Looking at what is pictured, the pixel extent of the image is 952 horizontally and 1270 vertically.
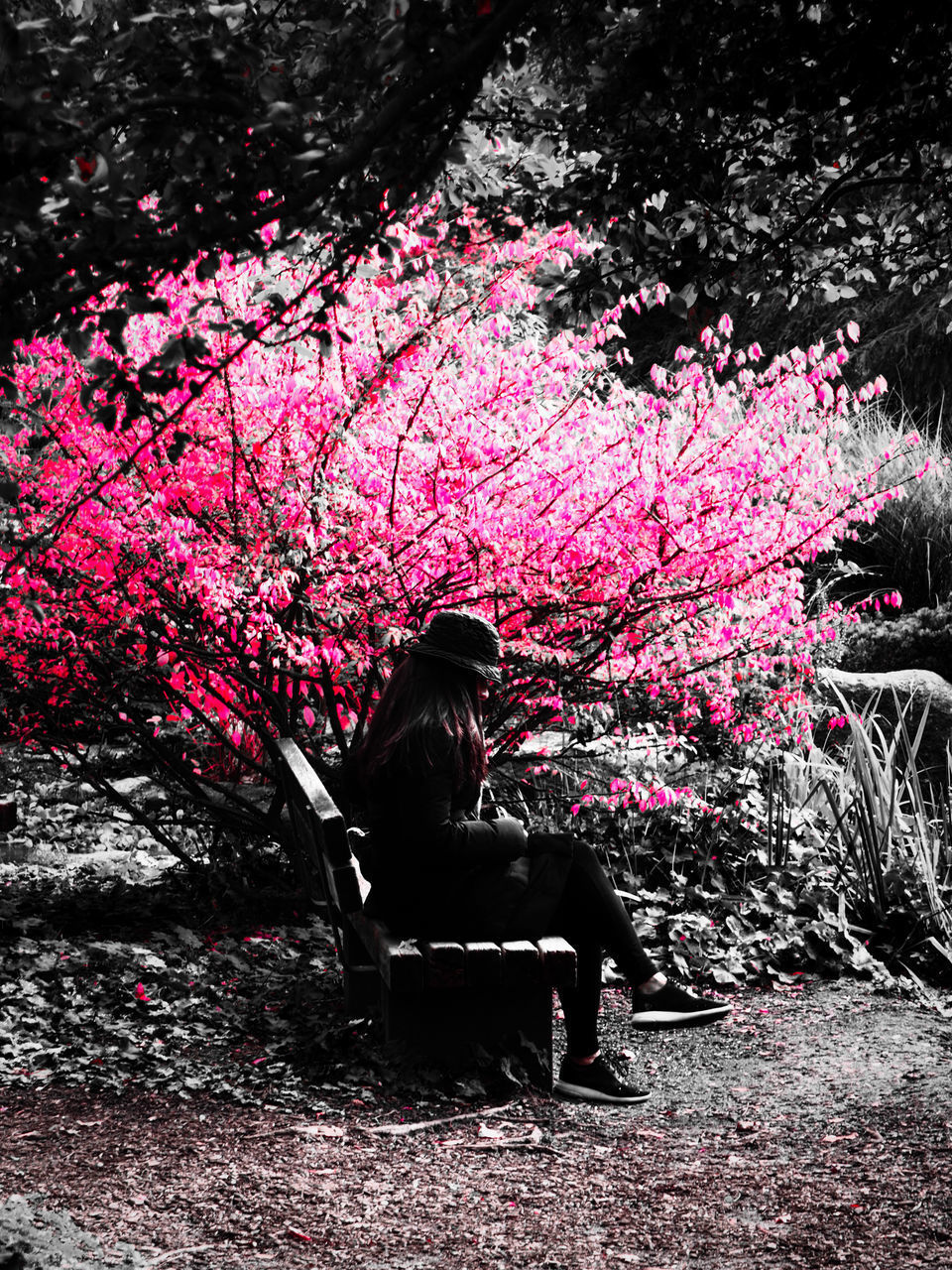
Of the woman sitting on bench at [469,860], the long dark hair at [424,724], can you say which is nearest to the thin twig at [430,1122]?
the woman sitting on bench at [469,860]

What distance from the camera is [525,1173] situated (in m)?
3.01

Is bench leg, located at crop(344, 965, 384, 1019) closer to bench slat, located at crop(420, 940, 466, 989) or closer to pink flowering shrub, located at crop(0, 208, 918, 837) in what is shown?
bench slat, located at crop(420, 940, 466, 989)

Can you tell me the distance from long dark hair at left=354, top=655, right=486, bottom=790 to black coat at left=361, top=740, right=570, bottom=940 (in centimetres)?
3

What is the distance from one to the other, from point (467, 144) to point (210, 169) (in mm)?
1043

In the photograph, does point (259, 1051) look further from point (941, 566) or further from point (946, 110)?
point (941, 566)

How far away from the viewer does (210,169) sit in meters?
2.14

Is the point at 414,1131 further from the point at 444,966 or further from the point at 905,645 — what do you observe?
the point at 905,645

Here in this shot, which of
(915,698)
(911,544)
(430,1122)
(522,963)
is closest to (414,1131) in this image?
(430,1122)

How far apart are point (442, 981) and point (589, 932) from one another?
0.55 meters

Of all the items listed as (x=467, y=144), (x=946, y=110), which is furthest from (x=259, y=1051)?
(x=946, y=110)

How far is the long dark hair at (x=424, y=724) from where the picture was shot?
351cm

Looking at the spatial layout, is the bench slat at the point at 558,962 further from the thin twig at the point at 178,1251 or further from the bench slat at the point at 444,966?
the thin twig at the point at 178,1251

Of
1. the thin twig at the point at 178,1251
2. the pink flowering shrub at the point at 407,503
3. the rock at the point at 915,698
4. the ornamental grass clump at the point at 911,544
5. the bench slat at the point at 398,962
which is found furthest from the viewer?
the ornamental grass clump at the point at 911,544

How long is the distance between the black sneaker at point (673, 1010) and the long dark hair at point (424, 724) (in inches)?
35.7
